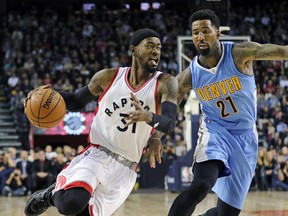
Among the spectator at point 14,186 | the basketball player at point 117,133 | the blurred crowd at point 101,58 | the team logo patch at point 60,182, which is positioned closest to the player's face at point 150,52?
the basketball player at point 117,133

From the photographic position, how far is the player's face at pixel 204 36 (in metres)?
5.02

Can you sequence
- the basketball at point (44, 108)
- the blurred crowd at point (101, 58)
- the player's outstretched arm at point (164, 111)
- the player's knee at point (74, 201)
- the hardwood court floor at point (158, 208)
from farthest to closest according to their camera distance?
the blurred crowd at point (101, 58)
the hardwood court floor at point (158, 208)
the basketball at point (44, 108)
the player's knee at point (74, 201)
the player's outstretched arm at point (164, 111)

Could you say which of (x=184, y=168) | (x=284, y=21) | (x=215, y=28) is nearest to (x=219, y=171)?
(x=215, y=28)

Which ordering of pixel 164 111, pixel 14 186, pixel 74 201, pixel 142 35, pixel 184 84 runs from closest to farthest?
1. pixel 74 201
2. pixel 164 111
3. pixel 142 35
4. pixel 184 84
5. pixel 14 186

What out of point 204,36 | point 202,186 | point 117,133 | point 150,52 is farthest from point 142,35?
point 202,186

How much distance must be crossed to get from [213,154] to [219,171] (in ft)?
0.52

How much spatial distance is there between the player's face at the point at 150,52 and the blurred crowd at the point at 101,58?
28.8 feet

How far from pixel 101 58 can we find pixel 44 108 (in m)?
14.9

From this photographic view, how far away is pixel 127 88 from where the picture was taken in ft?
16.1

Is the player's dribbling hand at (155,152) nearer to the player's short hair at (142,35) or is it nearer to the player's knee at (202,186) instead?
the player's knee at (202,186)

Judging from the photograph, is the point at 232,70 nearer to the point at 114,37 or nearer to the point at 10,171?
the point at 10,171

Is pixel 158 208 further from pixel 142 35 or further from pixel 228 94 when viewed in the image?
pixel 142 35

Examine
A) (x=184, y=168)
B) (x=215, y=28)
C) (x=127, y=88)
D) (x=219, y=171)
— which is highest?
(x=215, y=28)

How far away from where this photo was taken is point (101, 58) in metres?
19.8
